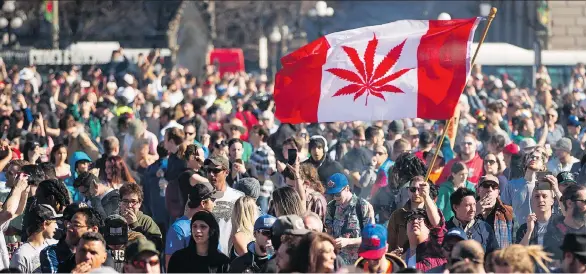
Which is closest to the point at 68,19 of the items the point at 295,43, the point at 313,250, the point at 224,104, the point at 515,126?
the point at 295,43

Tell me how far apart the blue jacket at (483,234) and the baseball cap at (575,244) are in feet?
6.48

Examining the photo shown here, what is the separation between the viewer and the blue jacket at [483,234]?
37.5ft

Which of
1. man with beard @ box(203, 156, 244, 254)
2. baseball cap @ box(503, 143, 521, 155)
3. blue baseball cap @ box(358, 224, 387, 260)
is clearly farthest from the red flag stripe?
blue baseball cap @ box(358, 224, 387, 260)

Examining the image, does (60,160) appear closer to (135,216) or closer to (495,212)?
(135,216)

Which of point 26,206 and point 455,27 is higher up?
point 455,27

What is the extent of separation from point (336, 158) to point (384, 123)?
14.9ft

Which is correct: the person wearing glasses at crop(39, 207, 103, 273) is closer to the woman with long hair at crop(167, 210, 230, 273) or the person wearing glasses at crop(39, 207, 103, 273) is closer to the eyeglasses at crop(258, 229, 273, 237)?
the woman with long hair at crop(167, 210, 230, 273)

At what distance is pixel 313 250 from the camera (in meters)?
8.87

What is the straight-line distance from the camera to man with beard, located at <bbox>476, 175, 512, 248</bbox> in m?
11.8

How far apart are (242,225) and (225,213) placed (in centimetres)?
114

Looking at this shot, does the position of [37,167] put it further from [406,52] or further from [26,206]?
[406,52]

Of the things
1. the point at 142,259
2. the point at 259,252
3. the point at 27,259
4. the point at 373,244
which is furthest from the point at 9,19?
the point at 142,259

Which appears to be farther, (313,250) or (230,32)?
(230,32)

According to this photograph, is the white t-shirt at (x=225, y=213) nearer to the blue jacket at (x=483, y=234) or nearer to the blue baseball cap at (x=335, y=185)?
the blue baseball cap at (x=335, y=185)
